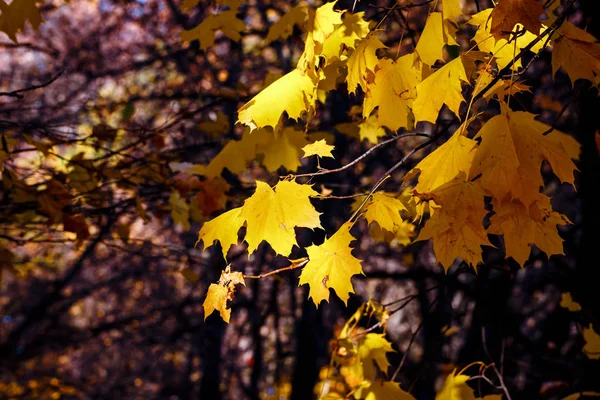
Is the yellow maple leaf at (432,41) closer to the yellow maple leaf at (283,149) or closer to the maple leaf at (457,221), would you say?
the maple leaf at (457,221)

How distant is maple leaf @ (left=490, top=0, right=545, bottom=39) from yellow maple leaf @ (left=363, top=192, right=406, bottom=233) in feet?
2.14

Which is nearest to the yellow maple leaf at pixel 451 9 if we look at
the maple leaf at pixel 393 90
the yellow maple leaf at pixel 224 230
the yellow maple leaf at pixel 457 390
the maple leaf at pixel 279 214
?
the maple leaf at pixel 393 90

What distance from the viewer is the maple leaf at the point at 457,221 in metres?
1.61

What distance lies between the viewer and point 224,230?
2066 mm

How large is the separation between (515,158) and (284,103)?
833 mm

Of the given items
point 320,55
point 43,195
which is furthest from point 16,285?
point 320,55

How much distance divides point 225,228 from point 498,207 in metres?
0.96

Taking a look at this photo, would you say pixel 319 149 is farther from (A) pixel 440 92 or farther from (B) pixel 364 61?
(A) pixel 440 92

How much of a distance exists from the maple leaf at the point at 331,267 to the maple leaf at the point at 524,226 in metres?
0.50

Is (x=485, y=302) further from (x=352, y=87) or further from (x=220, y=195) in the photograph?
(x=352, y=87)

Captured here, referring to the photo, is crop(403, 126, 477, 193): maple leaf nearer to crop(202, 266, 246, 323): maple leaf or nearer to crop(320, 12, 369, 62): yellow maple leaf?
crop(320, 12, 369, 62): yellow maple leaf

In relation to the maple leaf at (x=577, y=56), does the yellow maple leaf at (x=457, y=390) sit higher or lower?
lower

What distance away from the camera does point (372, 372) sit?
105 inches

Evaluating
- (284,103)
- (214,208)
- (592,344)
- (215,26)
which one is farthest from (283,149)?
(592,344)
